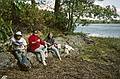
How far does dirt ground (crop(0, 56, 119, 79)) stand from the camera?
1398 centimetres

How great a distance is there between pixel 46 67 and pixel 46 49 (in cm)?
112

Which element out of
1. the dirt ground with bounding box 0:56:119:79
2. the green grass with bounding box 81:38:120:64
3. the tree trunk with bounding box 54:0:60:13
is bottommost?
the green grass with bounding box 81:38:120:64

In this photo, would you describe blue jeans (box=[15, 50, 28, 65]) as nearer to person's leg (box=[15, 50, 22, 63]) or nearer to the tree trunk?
person's leg (box=[15, 50, 22, 63])

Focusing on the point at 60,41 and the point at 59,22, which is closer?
the point at 60,41

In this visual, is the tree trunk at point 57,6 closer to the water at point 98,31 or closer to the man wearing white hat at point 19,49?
the water at point 98,31

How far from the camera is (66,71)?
14.9 m

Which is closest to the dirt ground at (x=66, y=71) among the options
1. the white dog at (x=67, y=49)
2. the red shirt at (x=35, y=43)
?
the red shirt at (x=35, y=43)

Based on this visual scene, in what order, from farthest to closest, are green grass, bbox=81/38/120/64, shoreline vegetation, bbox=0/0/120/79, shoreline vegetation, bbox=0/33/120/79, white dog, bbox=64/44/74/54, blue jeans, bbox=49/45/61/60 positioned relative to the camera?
white dog, bbox=64/44/74/54 → green grass, bbox=81/38/120/64 → blue jeans, bbox=49/45/61/60 → shoreline vegetation, bbox=0/0/120/79 → shoreline vegetation, bbox=0/33/120/79

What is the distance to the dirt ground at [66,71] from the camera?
1398cm

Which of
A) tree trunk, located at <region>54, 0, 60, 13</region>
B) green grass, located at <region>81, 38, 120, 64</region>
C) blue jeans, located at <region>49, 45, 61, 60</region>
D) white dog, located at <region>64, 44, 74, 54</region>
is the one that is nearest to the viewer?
blue jeans, located at <region>49, 45, 61, 60</region>

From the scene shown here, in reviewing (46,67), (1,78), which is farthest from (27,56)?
(1,78)

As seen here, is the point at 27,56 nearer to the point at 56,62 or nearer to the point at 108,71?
the point at 56,62

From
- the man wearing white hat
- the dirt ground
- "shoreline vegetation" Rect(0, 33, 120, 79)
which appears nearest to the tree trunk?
"shoreline vegetation" Rect(0, 33, 120, 79)

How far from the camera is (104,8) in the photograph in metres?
24.1
